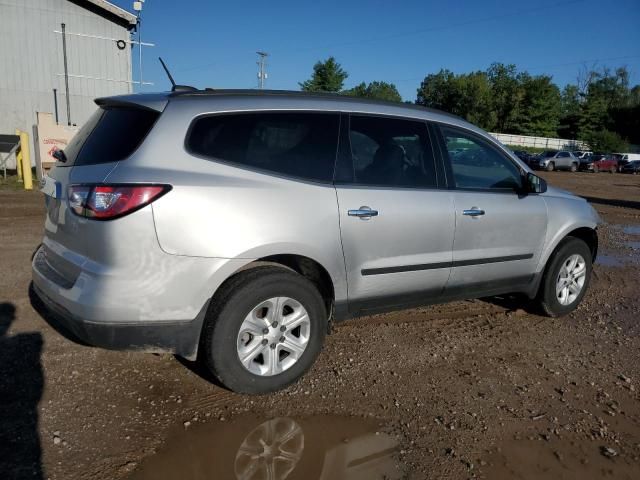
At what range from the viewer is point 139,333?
9.16 ft

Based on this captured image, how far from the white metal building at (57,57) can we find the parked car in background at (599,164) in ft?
115

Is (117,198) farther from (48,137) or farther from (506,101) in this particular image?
(506,101)

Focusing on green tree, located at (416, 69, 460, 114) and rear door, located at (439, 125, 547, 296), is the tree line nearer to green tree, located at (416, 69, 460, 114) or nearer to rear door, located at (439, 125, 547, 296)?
green tree, located at (416, 69, 460, 114)

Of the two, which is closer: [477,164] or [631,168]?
[477,164]

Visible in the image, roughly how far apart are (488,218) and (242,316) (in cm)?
218

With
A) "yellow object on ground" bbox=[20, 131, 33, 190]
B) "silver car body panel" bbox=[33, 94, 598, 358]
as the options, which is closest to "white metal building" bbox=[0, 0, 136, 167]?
"yellow object on ground" bbox=[20, 131, 33, 190]

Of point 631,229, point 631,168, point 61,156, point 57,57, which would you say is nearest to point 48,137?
point 57,57

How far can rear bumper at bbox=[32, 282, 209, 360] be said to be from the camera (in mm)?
2740

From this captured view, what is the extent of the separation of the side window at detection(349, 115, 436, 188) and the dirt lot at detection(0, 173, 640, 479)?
4.31 ft

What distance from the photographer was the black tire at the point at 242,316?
2.93 metres

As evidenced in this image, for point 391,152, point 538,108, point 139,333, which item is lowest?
point 139,333

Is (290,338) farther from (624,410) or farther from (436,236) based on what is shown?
(624,410)

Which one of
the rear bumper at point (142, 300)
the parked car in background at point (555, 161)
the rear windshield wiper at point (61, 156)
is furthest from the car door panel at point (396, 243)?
the parked car in background at point (555, 161)

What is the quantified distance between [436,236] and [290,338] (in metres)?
1.34
